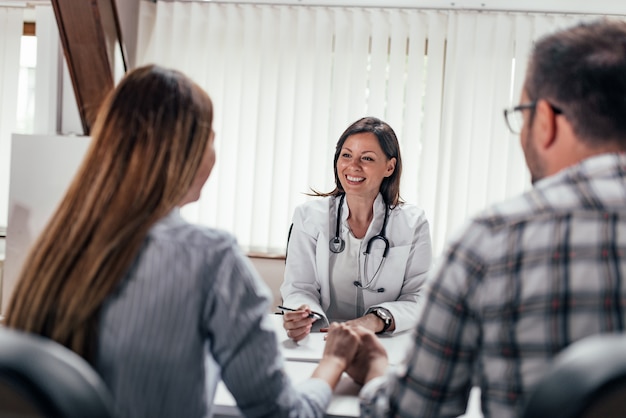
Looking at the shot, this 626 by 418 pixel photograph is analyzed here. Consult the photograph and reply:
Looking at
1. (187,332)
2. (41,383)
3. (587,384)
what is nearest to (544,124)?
(587,384)

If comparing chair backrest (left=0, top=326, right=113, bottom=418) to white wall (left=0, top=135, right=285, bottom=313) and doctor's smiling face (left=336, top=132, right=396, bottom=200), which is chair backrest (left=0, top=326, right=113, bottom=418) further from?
white wall (left=0, top=135, right=285, bottom=313)

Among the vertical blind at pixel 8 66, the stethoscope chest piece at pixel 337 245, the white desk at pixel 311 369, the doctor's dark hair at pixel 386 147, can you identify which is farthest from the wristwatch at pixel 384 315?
the vertical blind at pixel 8 66

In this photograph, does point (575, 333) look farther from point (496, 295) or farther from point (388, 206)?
point (388, 206)

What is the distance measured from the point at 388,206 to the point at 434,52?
6.27ft

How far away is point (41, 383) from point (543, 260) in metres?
0.66

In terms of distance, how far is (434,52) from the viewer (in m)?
4.23

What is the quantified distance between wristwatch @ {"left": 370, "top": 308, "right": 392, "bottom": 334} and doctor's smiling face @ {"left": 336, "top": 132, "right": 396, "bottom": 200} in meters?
0.66

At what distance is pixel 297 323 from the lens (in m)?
1.95

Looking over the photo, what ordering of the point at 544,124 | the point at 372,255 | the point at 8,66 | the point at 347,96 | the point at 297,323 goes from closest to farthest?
the point at 544,124 < the point at 297,323 < the point at 372,255 < the point at 347,96 < the point at 8,66

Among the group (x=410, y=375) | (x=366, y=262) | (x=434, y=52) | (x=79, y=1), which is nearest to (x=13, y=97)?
(x=79, y=1)

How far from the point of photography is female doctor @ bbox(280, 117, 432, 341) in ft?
8.17

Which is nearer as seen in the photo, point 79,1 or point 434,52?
point 79,1

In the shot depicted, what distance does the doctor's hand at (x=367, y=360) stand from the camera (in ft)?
4.81

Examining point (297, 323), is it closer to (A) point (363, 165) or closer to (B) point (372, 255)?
(B) point (372, 255)
